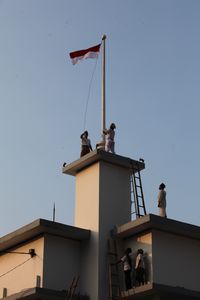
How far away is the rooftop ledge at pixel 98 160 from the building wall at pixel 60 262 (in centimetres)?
353

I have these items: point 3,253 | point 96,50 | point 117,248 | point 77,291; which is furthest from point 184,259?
point 96,50

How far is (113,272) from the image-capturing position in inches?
1046

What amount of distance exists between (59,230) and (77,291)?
101 inches

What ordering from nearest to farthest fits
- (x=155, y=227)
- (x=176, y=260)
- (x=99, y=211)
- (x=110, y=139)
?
(x=155, y=227)
(x=176, y=260)
(x=99, y=211)
(x=110, y=139)

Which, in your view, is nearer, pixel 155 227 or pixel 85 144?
pixel 155 227

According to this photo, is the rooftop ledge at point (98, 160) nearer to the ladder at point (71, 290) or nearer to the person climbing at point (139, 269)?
the person climbing at point (139, 269)

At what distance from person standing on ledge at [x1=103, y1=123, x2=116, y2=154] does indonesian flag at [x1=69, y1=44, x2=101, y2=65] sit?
13.2 ft

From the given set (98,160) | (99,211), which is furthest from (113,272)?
(98,160)

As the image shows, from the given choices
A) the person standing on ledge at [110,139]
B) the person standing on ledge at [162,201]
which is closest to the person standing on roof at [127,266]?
the person standing on ledge at [162,201]

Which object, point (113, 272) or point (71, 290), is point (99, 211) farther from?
point (71, 290)

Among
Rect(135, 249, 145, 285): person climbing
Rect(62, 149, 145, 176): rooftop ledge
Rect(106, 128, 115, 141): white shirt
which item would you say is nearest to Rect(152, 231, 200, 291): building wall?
Rect(135, 249, 145, 285): person climbing

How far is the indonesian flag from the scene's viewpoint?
106ft

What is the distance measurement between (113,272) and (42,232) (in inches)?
128

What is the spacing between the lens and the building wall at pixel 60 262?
26469mm
